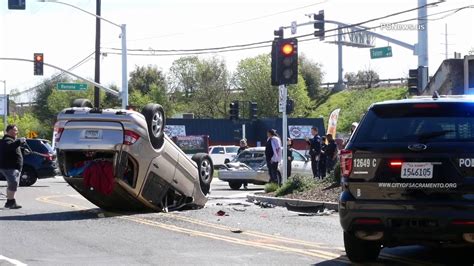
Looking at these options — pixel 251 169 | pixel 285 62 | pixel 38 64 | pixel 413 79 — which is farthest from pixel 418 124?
pixel 38 64

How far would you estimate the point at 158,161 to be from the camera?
47.3 ft

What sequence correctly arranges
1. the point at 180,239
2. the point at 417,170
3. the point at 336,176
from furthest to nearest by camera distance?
the point at 336,176, the point at 180,239, the point at 417,170

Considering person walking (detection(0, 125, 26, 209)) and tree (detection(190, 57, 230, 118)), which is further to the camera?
tree (detection(190, 57, 230, 118))

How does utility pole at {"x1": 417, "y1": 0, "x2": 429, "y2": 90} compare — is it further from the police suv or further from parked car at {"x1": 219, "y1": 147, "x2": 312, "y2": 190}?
the police suv

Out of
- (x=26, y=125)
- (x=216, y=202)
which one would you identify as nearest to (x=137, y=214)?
(x=216, y=202)

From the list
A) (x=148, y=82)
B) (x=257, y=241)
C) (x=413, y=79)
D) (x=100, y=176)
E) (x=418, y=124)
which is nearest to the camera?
(x=418, y=124)

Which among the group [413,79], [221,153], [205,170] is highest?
[413,79]

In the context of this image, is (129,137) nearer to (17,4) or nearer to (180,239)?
(180,239)

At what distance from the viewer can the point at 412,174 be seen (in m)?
7.96

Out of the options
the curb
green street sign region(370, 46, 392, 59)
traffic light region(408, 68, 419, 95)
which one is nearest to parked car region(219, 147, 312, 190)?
traffic light region(408, 68, 419, 95)

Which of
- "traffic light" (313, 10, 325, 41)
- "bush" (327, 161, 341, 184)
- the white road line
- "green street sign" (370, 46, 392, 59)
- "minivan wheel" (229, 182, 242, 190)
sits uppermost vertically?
"traffic light" (313, 10, 325, 41)

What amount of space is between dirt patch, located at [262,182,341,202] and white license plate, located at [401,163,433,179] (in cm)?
794

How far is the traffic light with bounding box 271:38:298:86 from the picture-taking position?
1958 cm

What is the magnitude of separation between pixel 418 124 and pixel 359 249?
1646mm
